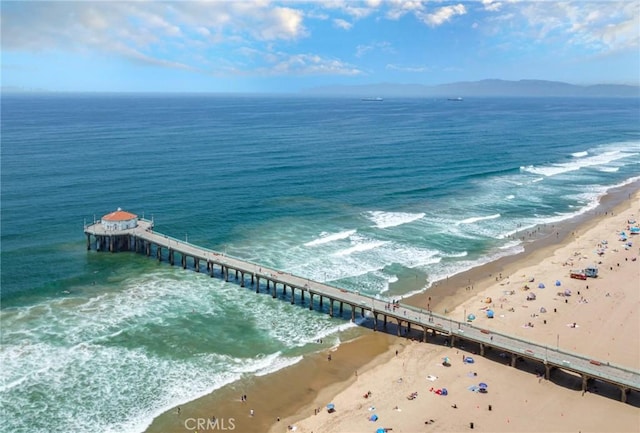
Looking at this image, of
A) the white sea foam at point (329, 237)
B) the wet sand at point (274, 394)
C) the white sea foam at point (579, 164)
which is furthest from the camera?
the white sea foam at point (579, 164)

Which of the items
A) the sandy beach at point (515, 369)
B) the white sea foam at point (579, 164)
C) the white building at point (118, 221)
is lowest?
the sandy beach at point (515, 369)

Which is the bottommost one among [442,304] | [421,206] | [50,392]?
[50,392]

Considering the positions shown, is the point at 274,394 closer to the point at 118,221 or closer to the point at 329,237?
the point at 329,237

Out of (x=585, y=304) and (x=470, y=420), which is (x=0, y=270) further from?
(x=585, y=304)

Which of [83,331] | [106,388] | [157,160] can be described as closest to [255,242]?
[83,331]

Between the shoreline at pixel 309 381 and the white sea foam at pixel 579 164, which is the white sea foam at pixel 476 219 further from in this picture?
the white sea foam at pixel 579 164

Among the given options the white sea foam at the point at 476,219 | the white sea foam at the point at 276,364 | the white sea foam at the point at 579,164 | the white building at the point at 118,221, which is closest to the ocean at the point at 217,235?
the white sea foam at the point at 276,364
